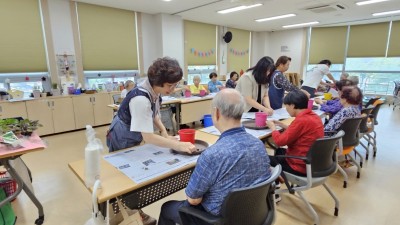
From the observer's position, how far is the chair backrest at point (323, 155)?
172 cm

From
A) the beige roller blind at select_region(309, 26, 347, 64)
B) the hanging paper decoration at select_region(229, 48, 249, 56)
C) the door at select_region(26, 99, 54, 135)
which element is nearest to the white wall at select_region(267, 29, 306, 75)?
the beige roller blind at select_region(309, 26, 347, 64)

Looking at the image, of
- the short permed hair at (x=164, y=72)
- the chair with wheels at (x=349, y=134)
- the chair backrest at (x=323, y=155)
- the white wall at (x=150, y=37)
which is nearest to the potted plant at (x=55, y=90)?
the white wall at (x=150, y=37)

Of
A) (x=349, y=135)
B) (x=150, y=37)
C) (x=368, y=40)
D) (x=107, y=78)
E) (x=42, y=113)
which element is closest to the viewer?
(x=349, y=135)

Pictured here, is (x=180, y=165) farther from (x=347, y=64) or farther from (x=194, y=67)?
(x=347, y=64)

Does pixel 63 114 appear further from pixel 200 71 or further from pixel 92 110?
pixel 200 71

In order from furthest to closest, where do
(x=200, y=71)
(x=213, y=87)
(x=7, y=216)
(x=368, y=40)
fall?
(x=368, y=40)
(x=200, y=71)
(x=213, y=87)
(x=7, y=216)

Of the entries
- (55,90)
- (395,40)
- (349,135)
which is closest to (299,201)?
(349,135)

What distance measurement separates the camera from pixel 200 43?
24.5ft

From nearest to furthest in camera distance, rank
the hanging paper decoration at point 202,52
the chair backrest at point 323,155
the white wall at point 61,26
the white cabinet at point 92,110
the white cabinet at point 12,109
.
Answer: the chair backrest at point 323,155 < the white cabinet at point 12,109 < the white wall at point 61,26 < the white cabinet at point 92,110 < the hanging paper decoration at point 202,52

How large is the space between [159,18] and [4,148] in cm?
520

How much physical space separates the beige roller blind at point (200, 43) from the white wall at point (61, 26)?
124 inches

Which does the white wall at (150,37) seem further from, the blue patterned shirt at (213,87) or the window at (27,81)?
the window at (27,81)

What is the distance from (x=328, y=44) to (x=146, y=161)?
927 centimetres

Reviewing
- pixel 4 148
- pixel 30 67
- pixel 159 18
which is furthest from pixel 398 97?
pixel 30 67
